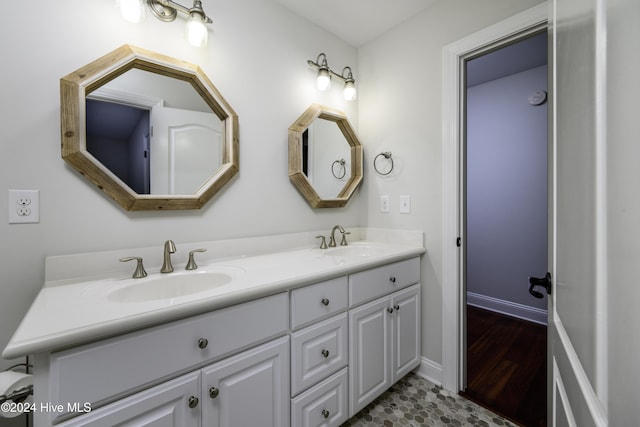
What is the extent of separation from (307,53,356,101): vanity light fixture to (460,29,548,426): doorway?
3.53 ft

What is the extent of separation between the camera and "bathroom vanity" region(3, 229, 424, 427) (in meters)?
0.67

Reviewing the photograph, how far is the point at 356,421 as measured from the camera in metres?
1.41

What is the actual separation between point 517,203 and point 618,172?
9.02 feet

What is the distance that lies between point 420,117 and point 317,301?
4.57 feet

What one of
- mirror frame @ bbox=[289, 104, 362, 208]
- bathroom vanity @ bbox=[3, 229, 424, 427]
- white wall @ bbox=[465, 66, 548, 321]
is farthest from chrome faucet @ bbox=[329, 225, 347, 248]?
white wall @ bbox=[465, 66, 548, 321]

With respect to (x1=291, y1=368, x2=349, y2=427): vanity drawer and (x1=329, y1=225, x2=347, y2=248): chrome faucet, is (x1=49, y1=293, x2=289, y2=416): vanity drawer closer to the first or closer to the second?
(x1=291, y1=368, x2=349, y2=427): vanity drawer

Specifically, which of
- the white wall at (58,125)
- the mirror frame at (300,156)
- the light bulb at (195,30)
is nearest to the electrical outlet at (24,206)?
the white wall at (58,125)

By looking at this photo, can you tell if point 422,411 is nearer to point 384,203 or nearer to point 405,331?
point 405,331

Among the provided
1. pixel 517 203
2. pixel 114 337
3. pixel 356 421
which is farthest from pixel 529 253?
pixel 114 337

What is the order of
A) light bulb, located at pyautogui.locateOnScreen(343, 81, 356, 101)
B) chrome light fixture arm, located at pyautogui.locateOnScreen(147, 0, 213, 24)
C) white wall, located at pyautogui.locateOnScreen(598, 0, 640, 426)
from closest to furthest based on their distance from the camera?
white wall, located at pyautogui.locateOnScreen(598, 0, 640, 426)
chrome light fixture arm, located at pyautogui.locateOnScreen(147, 0, 213, 24)
light bulb, located at pyautogui.locateOnScreen(343, 81, 356, 101)

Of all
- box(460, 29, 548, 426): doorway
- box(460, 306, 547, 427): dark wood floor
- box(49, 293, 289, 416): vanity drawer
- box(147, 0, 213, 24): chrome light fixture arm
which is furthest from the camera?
box(460, 29, 548, 426): doorway

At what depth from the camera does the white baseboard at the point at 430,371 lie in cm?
171

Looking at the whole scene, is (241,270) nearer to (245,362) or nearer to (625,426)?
(245,362)

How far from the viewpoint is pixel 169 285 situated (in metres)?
1.17
